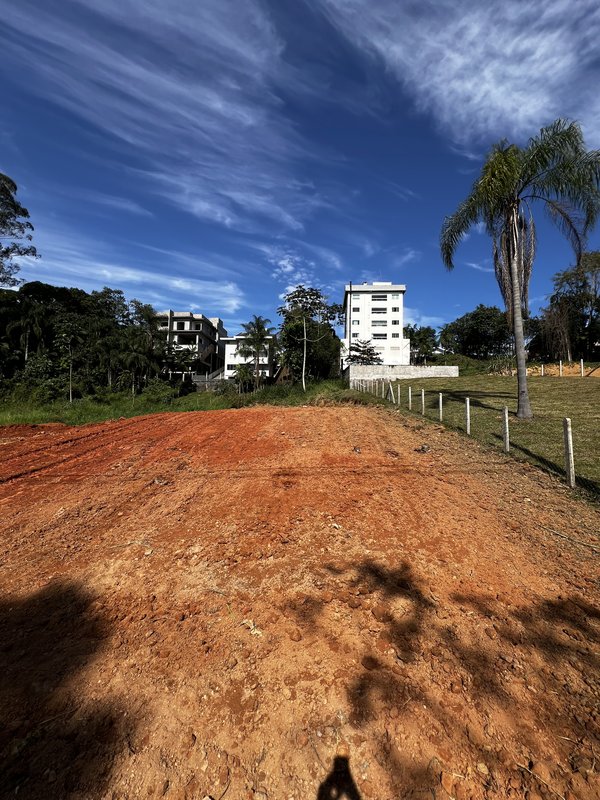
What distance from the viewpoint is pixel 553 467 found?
6.97 meters

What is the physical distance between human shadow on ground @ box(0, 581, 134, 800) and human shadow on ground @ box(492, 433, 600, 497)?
21.9 feet

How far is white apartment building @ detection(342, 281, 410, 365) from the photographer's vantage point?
59719mm

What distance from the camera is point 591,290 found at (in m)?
42.2

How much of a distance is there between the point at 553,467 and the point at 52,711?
791 centimetres

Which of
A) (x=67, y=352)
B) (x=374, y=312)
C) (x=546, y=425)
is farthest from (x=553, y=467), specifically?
(x=374, y=312)

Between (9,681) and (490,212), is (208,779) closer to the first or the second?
(9,681)

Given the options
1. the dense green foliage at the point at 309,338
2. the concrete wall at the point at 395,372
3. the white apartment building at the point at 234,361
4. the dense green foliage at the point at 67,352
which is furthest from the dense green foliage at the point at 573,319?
the dense green foliage at the point at 67,352

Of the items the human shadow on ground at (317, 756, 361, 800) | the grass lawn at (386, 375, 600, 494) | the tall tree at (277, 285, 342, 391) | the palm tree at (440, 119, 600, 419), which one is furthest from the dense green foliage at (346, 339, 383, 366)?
the human shadow on ground at (317, 756, 361, 800)

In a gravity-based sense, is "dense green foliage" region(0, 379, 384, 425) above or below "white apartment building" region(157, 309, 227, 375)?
below

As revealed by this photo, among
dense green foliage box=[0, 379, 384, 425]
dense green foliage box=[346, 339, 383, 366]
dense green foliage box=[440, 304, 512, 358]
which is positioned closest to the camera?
dense green foliage box=[0, 379, 384, 425]

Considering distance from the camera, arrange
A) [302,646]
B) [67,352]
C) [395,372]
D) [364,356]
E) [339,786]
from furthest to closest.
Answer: [364,356] < [395,372] < [67,352] < [302,646] < [339,786]

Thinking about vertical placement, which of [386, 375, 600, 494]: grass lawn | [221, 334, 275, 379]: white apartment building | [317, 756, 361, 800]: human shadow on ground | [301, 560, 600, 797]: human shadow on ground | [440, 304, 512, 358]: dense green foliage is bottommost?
[317, 756, 361, 800]: human shadow on ground

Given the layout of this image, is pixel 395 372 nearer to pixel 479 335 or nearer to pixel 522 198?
pixel 522 198

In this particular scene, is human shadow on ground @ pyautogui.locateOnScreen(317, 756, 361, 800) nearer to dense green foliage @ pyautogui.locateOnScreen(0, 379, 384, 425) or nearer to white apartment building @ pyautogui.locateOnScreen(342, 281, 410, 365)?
dense green foliage @ pyautogui.locateOnScreen(0, 379, 384, 425)
